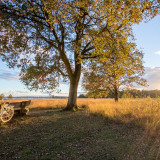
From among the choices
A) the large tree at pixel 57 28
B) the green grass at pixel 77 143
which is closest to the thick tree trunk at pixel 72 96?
the large tree at pixel 57 28

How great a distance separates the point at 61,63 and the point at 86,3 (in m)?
7.17

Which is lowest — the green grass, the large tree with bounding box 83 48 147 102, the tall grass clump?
the green grass

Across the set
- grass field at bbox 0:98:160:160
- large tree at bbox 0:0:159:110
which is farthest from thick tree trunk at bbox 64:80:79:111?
grass field at bbox 0:98:160:160

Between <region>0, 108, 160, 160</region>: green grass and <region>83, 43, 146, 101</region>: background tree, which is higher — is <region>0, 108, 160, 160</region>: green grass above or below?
below

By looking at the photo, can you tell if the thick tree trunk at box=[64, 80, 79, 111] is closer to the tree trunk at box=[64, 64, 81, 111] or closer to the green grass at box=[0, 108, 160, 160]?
the tree trunk at box=[64, 64, 81, 111]

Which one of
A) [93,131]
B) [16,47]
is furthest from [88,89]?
[93,131]

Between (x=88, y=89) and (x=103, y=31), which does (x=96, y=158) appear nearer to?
(x=103, y=31)

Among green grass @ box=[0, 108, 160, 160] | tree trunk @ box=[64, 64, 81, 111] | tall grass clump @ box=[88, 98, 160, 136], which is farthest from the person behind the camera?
tree trunk @ box=[64, 64, 81, 111]

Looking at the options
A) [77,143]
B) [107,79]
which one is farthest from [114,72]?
[77,143]

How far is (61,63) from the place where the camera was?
53.0ft

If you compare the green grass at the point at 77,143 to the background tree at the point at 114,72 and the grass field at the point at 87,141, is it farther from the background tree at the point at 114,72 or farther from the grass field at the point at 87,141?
the background tree at the point at 114,72

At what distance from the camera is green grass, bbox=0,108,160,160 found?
180 inches

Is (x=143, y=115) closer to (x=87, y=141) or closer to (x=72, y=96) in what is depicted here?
(x=87, y=141)

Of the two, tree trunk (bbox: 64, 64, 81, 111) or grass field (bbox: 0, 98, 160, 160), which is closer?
grass field (bbox: 0, 98, 160, 160)
